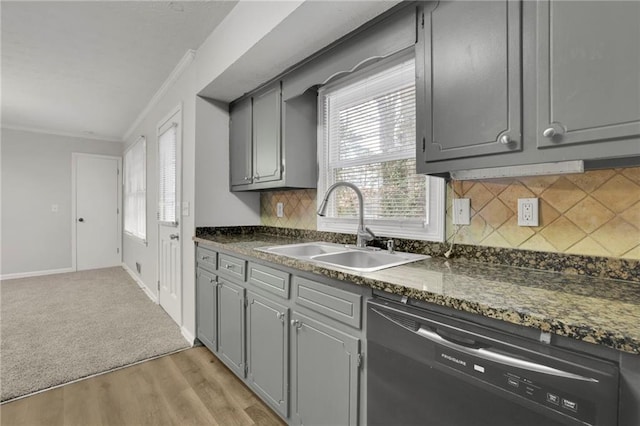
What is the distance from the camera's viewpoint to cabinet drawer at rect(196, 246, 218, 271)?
2.33 m

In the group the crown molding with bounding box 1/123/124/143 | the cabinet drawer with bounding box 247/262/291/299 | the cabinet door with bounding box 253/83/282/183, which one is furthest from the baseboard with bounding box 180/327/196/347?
the crown molding with bounding box 1/123/124/143

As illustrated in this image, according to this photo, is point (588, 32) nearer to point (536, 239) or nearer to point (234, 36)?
point (536, 239)

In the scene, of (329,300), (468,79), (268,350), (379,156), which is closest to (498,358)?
(329,300)

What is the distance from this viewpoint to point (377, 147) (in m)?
1.97

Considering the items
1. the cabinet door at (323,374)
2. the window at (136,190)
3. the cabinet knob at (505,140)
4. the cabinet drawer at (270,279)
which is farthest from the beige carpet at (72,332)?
the cabinet knob at (505,140)

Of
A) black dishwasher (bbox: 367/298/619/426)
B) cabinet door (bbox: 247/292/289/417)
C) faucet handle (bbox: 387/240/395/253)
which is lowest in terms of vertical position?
cabinet door (bbox: 247/292/289/417)

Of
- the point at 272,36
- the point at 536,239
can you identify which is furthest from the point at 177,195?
the point at 536,239

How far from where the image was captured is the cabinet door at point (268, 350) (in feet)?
5.27

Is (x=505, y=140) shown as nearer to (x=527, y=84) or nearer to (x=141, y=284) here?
(x=527, y=84)

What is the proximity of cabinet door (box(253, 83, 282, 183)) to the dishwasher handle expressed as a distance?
5.35 feet

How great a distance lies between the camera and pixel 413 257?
62.1 inches

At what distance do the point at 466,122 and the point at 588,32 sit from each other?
397 millimetres

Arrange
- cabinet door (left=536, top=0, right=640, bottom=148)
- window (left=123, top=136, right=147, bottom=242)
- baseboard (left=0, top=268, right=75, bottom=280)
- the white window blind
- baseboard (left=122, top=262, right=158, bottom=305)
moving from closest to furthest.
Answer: cabinet door (left=536, top=0, right=640, bottom=148)
the white window blind
baseboard (left=122, top=262, right=158, bottom=305)
window (left=123, top=136, right=147, bottom=242)
baseboard (left=0, top=268, right=75, bottom=280)

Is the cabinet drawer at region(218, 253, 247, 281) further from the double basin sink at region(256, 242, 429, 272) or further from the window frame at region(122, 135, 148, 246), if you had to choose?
the window frame at region(122, 135, 148, 246)
